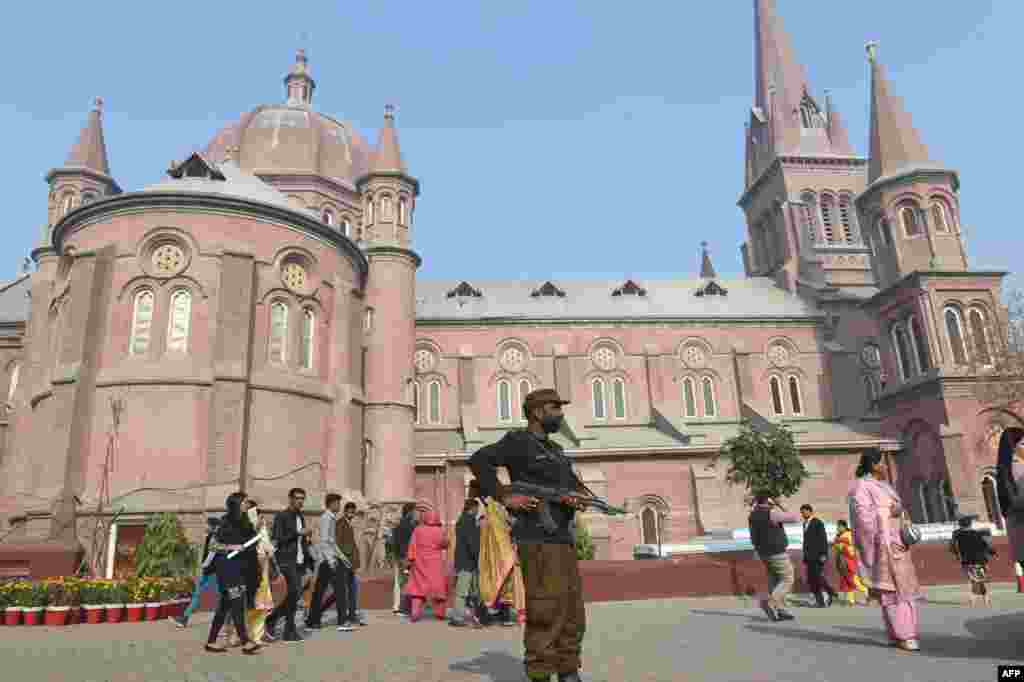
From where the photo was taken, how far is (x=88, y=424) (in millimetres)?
22172

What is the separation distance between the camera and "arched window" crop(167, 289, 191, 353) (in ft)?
76.8

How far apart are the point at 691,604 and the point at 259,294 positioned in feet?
60.5

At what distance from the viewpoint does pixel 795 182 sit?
46.6 metres

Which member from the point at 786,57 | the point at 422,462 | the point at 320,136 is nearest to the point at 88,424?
the point at 422,462

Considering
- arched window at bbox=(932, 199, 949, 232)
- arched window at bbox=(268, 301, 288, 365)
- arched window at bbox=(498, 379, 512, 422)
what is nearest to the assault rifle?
arched window at bbox=(268, 301, 288, 365)

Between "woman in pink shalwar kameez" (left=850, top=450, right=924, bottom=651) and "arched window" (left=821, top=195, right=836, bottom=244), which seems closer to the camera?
"woman in pink shalwar kameez" (left=850, top=450, right=924, bottom=651)

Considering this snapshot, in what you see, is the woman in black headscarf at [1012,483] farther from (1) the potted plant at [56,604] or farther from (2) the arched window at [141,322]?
(2) the arched window at [141,322]

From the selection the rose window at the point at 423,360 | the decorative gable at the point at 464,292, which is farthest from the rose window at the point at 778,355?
the rose window at the point at 423,360

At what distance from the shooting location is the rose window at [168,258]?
24.1 metres

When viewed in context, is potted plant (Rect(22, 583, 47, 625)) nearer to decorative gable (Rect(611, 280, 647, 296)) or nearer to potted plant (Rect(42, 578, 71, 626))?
potted plant (Rect(42, 578, 71, 626))

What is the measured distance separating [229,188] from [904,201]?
31.4 meters

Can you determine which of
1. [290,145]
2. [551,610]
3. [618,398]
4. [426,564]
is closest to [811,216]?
[618,398]

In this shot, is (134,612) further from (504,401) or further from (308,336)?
(504,401)

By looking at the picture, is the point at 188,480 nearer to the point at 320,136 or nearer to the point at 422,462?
the point at 422,462
